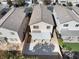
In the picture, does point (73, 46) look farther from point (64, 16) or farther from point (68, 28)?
point (64, 16)

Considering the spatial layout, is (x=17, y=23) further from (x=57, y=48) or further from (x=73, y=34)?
(x=73, y=34)

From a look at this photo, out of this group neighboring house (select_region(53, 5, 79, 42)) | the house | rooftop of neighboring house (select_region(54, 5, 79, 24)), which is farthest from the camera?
rooftop of neighboring house (select_region(54, 5, 79, 24))

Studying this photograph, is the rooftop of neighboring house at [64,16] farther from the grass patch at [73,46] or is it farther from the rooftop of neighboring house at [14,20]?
the rooftop of neighboring house at [14,20]

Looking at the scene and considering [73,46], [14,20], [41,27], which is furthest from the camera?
[14,20]

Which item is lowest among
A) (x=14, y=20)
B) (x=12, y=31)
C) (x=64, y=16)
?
(x=64, y=16)

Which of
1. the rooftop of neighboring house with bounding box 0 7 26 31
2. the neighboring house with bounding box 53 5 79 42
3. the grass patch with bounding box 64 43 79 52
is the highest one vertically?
the rooftop of neighboring house with bounding box 0 7 26 31

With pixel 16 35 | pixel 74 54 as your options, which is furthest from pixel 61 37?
pixel 16 35

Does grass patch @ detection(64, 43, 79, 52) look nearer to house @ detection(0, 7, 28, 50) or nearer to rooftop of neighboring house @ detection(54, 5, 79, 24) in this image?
rooftop of neighboring house @ detection(54, 5, 79, 24)

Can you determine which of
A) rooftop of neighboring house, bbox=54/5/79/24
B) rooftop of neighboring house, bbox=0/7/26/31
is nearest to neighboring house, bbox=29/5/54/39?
rooftop of neighboring house, bbox=54/5/79/24

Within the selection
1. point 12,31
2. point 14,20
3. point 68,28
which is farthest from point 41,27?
point 12,31

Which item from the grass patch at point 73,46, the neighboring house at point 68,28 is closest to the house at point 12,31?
the neighboring house at point 68,28

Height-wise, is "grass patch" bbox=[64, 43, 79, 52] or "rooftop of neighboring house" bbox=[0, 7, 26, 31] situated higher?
"rooftop of neighboring house" bbox=[0, 7, 26, 31]
